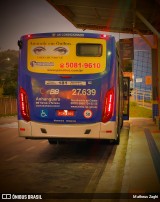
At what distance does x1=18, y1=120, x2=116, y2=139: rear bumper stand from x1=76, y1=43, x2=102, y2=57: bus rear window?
6.12ft

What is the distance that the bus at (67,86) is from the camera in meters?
9.59

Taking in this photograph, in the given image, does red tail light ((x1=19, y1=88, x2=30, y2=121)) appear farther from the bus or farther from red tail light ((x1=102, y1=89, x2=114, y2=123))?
red tail light ((x1=102, y1=89, x2=114, y2=123))

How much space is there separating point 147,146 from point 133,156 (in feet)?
6.66

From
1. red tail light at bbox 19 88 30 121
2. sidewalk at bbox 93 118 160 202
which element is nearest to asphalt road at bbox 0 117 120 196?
sidewalk at bbox 93 118 160 202

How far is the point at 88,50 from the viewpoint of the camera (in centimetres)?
967

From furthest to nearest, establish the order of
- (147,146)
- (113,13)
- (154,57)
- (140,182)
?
(154,57) → (113,13) → (147,146) → (140,182)

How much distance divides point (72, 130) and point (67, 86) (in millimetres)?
1189

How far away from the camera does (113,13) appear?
15.7 m

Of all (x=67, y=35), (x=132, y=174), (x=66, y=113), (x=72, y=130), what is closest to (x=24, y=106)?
(x=66, y=113)

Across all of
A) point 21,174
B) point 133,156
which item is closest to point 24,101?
point 21,174

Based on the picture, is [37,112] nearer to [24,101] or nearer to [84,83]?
[24,101]

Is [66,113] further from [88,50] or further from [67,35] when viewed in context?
[67,35]

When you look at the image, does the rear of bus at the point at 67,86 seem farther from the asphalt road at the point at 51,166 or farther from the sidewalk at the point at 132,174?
the sidewalk at the point at 132,174

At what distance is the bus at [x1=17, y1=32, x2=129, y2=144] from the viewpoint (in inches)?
377
